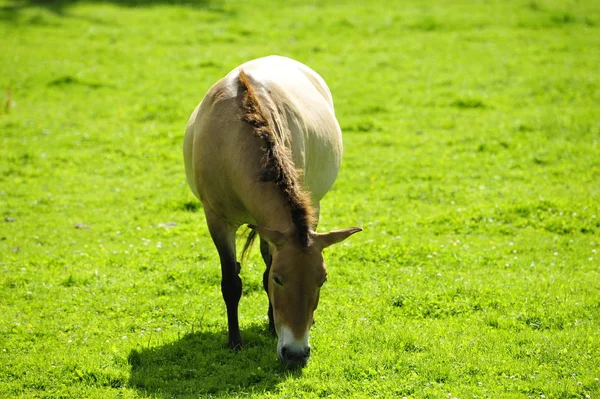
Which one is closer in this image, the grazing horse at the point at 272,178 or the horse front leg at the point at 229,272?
the grazing horse at the point at 272,178

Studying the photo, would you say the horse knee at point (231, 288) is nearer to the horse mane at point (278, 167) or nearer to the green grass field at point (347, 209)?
the green grass field at point (347, 209)

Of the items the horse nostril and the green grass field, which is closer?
the horse nostril

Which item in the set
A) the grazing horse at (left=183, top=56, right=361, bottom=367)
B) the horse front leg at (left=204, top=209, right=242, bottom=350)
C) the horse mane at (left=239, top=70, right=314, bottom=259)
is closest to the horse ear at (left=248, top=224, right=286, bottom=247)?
the grazing horse at (left=183, top=56, right=361, bottom=367)

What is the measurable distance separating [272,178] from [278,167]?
4.3 inches

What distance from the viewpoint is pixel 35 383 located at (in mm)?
6375

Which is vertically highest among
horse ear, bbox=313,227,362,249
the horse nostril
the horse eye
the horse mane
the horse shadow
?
the horse mane

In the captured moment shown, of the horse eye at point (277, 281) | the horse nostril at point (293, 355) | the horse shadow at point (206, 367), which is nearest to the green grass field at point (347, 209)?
the horse shadow at point (206, 367)

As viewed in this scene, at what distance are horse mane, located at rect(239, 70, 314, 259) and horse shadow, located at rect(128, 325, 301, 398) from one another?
1.41 meters

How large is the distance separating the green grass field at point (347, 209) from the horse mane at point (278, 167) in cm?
148

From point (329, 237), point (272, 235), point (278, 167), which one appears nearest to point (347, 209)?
point (278, 167)

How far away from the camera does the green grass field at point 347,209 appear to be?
664 centimetres

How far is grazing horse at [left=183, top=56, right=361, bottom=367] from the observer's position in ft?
19.0

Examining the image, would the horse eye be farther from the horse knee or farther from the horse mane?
the horse knee

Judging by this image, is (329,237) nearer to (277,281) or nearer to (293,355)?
(277,281)
